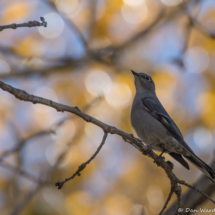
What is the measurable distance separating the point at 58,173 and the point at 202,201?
3.11m

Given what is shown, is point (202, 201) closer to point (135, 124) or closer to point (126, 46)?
point (135, 124)

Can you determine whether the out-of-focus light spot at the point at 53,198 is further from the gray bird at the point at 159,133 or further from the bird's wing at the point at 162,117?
the bird's wing at the point at 162,117

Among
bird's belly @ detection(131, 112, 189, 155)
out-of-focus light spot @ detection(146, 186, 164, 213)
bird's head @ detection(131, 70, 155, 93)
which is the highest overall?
bird's head @ detection(131, 70, 155, 93)

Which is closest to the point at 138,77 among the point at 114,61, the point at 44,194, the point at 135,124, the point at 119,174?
the point at 114,61

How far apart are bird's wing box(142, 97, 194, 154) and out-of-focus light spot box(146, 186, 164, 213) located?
185 cm

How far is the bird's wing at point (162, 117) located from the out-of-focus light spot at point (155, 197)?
185 centimetres

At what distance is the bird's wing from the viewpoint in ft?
17.6

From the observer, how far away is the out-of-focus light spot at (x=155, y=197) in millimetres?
6449

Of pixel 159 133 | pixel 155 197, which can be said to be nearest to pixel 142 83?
pixel 159 133

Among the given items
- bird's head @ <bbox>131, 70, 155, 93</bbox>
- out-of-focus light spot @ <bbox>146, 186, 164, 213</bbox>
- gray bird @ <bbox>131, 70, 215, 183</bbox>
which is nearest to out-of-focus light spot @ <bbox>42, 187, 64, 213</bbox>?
out-of-focus light spot @ <bbox>146, 186, 164, 213</bbox>

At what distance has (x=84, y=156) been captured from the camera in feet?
22.2

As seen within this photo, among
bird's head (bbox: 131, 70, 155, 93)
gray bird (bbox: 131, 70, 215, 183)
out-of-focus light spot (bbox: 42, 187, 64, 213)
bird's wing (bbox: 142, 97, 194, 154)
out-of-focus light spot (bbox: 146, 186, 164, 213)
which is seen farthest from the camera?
bird's head (bbox: 131, 70, 155, 93)

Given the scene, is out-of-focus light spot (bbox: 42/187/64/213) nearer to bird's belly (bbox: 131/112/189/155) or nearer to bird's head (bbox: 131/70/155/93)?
bird's belly (bbox: 131/112/189/155)

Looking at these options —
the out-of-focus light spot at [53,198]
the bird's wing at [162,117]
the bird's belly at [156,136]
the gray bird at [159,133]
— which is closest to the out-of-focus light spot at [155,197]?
the gray bird at [159,133]
